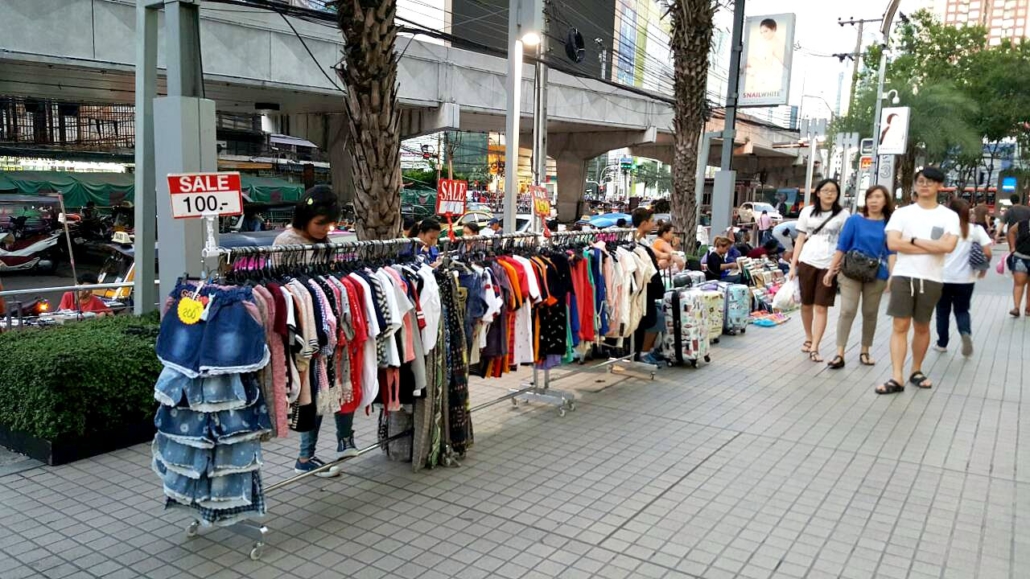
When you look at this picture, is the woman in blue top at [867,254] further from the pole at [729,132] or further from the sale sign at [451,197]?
the pole at [729,132]

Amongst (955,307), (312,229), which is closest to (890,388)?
(955,307)

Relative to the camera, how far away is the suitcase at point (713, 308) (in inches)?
344

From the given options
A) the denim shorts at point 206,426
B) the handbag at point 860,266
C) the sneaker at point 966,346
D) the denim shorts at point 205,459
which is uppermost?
the handbag at point 860,266

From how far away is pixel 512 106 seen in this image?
8.82 metres

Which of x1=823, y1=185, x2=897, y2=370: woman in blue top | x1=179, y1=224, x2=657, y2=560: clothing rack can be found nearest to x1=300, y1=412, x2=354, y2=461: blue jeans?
x1=179, y1=224, x2=657, y2=560: clothing rack

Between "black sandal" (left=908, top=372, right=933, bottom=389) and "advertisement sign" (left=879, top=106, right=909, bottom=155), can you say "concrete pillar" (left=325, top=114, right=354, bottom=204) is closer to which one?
"advertisement sign" (left=879, top=106, right=909, bottom=155)

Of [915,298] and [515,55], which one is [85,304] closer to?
[515,55]

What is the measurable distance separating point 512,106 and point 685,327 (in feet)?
10.7

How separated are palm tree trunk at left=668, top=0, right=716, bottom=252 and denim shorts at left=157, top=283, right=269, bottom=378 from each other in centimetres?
1172

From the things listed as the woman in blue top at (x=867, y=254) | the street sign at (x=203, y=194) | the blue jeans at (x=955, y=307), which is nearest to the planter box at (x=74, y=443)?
the street sign at (x=203, y=194)

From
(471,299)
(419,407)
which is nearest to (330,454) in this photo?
(419,407)

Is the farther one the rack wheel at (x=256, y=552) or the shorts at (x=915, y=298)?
the shorts at (x=915, y=298)

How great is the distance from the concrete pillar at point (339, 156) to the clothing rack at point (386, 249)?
688 inches

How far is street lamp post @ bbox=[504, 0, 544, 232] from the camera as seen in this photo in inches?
344
